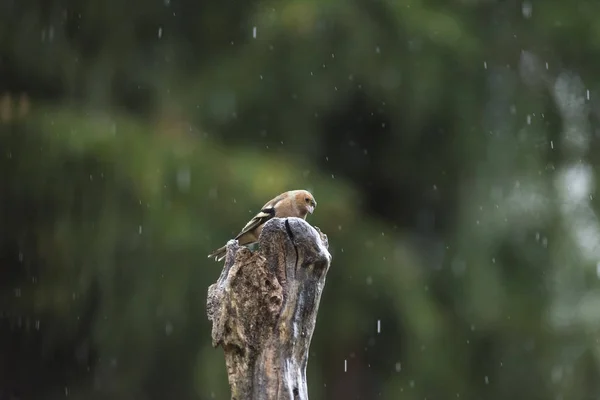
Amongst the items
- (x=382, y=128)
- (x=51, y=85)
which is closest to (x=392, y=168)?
(x=382, y=128)

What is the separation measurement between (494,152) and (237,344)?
660 centimetres

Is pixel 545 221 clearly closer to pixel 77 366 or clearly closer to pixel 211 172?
pixel 211 172

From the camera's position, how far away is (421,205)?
8.86 meters

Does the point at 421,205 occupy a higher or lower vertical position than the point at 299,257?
lower

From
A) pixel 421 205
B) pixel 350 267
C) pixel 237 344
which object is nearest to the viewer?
pixel 237 344

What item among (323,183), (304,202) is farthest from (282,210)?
(323,183)

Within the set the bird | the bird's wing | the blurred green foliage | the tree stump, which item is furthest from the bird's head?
the blurred green foliage

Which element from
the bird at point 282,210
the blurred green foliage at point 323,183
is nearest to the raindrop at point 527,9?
the blurred green foliage at point 323,183

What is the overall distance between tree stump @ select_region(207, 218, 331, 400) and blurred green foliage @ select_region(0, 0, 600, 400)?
4904 mm

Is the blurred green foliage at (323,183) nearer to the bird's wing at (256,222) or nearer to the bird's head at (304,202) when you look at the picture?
the bird's head at (304,202)

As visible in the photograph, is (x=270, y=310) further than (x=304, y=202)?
No

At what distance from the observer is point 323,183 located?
8.03m

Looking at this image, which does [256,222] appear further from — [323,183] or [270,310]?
[323,183]

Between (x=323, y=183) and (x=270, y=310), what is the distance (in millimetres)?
5545
